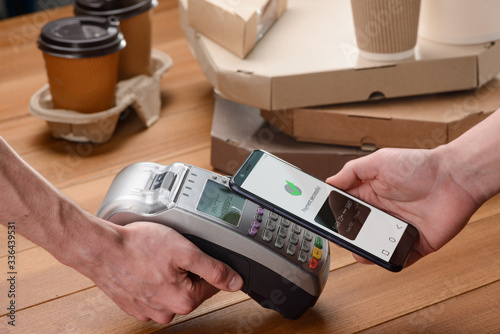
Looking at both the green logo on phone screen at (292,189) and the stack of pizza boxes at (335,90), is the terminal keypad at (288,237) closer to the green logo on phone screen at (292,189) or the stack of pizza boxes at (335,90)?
the green logo on phone screen at (292,189)

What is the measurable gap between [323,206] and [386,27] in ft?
1.07

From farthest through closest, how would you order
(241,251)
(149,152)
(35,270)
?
(149,152)
(35,270)
(241,251)

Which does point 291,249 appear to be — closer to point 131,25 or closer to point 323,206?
point 323,206

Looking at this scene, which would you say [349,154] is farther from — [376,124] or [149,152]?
[149,152]

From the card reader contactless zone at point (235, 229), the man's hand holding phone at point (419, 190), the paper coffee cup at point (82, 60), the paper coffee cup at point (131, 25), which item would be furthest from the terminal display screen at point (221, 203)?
the paper coffee cup at point (131, 25)

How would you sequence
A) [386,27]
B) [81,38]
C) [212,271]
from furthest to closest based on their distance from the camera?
[81,38]
[386,27]
[212,271]

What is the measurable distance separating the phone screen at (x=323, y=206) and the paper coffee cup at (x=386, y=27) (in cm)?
29

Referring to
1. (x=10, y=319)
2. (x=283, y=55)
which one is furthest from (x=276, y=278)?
(x=283, y=55)

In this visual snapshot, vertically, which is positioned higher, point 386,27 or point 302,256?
point 386,27

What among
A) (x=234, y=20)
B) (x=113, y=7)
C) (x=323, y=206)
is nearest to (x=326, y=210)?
(x=323, y=206)

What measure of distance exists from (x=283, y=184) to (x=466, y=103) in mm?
377

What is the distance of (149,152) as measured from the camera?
0.98 metres

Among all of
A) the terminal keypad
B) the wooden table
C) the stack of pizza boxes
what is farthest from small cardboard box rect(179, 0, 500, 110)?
the terminal keypad

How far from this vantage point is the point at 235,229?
1.97 ft
